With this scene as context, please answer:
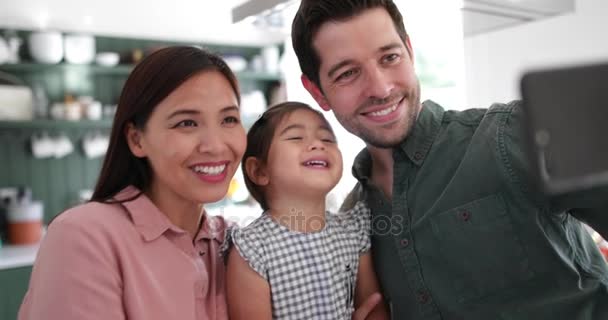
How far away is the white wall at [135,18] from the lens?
2873 mm

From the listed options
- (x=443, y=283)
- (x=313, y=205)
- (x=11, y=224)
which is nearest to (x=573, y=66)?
(x=443, y=283)

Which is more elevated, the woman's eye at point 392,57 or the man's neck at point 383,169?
the woman's eye at point 392,57

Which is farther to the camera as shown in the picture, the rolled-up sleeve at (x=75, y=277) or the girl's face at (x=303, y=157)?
the girl's face at (x=303, y=157)

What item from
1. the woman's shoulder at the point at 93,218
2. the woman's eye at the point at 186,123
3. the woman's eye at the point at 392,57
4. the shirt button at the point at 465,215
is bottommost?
the shirt button at the point at 465,215

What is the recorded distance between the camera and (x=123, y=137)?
3.29 feet

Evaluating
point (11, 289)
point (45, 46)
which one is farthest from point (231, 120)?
point (45, 46)

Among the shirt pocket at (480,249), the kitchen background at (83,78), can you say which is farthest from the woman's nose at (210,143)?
the kitchen background at (83,78)

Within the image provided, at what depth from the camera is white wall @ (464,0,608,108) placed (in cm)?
120

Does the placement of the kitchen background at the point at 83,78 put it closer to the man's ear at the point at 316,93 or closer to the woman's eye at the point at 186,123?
the man's ear at the point at 316,93

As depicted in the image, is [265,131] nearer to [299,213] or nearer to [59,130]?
[299,213]

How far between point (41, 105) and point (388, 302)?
270 centimetres

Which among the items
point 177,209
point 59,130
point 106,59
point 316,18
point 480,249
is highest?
point 106,59

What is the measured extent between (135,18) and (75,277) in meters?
2.76

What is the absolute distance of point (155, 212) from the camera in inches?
37.3
